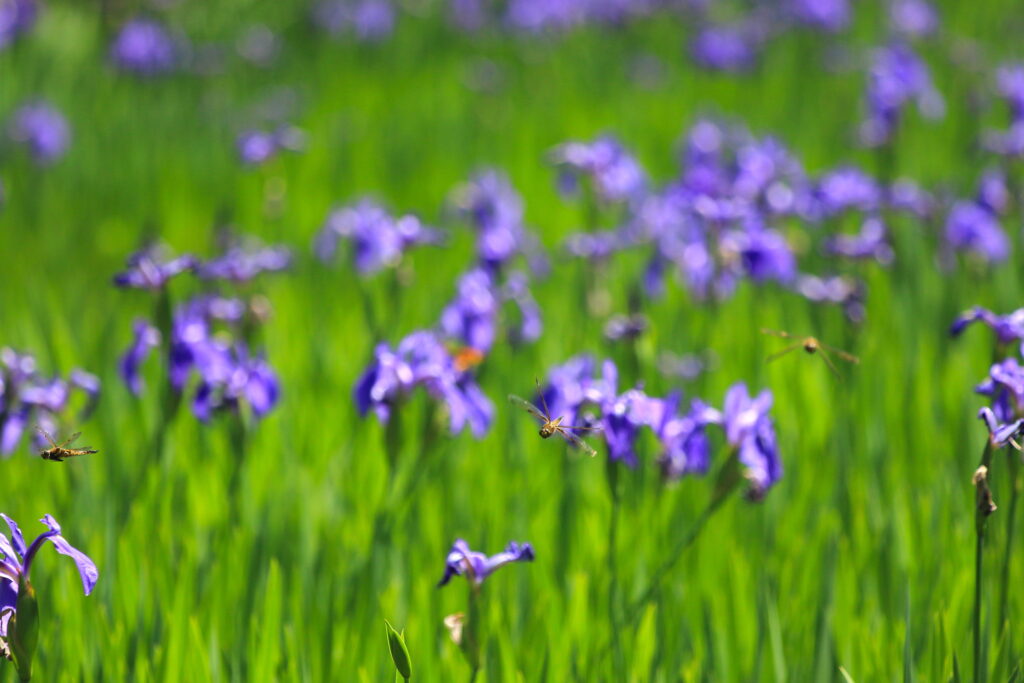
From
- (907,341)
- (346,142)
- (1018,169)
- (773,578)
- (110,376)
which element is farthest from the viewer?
(346,142)

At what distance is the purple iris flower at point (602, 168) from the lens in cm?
324

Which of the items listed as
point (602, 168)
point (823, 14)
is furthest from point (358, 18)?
point (602, 168)

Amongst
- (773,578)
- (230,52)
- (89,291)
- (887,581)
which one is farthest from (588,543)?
(230,52)

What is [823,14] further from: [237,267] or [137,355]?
[137,355]

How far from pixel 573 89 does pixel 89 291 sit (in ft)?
11.2

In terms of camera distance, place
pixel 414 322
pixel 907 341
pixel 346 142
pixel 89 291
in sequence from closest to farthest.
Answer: pixel 907 341
pixel 414 322
pixel 89 291
pixel 346 142

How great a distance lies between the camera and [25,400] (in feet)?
7.12

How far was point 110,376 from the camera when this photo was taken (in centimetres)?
274

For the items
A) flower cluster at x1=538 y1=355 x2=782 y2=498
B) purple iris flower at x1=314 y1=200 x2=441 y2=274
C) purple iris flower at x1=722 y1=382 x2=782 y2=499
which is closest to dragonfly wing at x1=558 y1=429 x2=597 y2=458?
flower cluster at x1=538 y1=355 x2=782 y2=498

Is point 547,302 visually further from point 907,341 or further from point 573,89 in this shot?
point 573,89

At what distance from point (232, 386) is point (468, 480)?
0.59m

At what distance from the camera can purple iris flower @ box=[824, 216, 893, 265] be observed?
10.00ft

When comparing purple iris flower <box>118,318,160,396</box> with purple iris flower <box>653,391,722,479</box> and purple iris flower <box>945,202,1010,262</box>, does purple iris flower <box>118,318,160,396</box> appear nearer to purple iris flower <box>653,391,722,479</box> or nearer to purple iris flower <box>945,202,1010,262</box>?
purple iris flower <box>653,391,722,479</box>

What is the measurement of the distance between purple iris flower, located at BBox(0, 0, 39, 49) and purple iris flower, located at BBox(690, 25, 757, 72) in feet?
13.9
